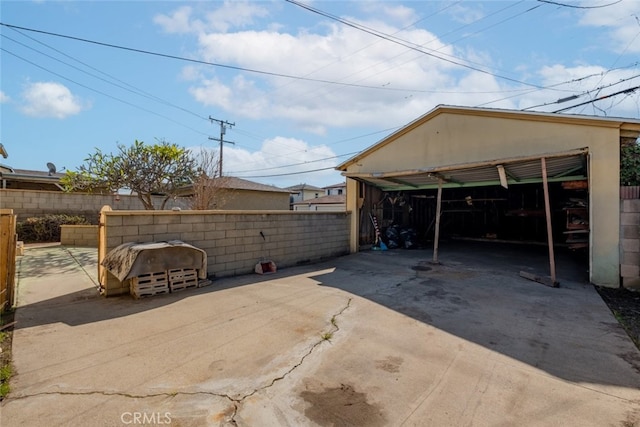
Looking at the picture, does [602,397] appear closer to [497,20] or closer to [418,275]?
[418,275]

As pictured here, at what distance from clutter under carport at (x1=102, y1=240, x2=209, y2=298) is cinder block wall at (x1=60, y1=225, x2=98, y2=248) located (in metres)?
7.56

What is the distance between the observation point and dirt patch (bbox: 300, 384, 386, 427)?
2.04 m

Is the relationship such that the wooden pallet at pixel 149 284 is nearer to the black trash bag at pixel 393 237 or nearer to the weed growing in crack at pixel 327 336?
the weed growing in crack at pixel 327 336

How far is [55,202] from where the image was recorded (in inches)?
461

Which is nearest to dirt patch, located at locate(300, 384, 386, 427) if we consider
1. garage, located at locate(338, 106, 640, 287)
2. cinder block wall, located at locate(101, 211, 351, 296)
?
cinder block wall, located at locate(101, 211, 351, 296)

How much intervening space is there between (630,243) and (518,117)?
3.30 metres

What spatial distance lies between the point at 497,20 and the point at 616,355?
29.6 ft

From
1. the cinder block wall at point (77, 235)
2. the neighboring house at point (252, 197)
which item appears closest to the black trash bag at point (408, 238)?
the neighboring house at point (252, 197)

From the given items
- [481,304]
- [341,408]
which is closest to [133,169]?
→ [341,408]

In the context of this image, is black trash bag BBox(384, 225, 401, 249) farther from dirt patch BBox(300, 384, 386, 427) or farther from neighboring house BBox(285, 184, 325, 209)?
neighboring house BBox(285, 184, 325, 209)

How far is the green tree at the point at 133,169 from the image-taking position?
8852 mm

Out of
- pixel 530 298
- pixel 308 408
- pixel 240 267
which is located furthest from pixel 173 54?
pixel 530 298

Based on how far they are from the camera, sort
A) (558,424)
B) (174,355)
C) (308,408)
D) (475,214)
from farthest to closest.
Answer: (475,214), (174,355), (308,408), (558,424)

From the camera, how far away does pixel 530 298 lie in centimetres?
498
